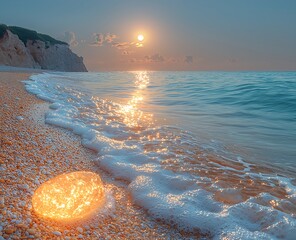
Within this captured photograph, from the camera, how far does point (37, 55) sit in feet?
188

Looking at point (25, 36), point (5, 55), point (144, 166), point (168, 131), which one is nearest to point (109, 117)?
point (168, 131)

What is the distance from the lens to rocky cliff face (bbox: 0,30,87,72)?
42.1 metres

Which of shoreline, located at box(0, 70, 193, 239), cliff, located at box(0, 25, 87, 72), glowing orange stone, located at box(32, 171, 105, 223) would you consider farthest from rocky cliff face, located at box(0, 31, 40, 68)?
glowing orange stone, located at box(32, 171, 105, 223)

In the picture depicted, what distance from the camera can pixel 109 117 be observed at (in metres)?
6.84

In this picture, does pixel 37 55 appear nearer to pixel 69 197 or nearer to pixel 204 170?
pixel 204 170

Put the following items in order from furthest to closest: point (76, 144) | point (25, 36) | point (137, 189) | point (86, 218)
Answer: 1. point (25, 36)
2. point (76, 144)
3. point (137, 189)
4. point (86, 218)

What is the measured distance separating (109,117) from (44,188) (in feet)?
14.1

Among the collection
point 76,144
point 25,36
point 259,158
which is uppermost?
point 25,36

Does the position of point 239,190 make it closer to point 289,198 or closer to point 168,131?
point 289,198

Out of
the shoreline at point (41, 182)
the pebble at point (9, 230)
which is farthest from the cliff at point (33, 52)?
the pebble at point (9, 230)

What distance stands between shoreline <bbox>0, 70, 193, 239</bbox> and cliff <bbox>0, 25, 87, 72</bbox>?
140ft

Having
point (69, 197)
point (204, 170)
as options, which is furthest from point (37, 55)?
point (69, 197)

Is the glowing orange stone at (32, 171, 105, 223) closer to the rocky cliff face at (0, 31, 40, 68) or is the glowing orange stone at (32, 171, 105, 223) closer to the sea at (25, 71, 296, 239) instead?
the sea at (25, 71, 296, 239)

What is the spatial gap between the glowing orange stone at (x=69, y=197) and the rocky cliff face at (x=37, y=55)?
144ft
